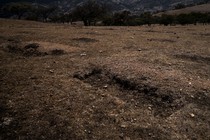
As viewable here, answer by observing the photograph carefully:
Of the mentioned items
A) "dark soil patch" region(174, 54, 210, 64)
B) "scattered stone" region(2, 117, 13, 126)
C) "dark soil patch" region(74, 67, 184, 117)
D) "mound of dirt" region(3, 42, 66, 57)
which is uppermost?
"mound of dirt" region(3, 42, 66, 57)

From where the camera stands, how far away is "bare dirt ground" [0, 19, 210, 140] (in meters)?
6.08

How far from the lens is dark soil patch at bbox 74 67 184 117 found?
698cm

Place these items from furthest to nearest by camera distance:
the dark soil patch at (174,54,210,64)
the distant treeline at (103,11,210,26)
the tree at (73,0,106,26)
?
the tree at (73,0,106,26), the distant treeline at (103,11,210,26), the dark soil patch at (174,54,210,64)

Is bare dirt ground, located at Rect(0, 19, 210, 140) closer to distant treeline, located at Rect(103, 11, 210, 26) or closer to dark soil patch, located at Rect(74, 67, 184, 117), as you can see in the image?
dark soil patch, located at Rect(74, 67, 184, 117)

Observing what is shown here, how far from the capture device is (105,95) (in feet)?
24.7

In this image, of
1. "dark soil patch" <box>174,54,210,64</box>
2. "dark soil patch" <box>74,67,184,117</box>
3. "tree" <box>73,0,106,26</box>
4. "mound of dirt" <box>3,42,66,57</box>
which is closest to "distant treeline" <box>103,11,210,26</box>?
"tree" <box>73,0,106,26</box>

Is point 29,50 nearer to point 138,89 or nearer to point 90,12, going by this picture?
point 138,89

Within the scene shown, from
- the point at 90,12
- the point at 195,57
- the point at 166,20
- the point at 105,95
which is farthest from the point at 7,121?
the point at 90,12

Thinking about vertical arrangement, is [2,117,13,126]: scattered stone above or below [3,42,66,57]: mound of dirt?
below

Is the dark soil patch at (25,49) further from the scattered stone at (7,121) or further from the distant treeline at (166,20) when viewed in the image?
the distant treeline at (166,20)

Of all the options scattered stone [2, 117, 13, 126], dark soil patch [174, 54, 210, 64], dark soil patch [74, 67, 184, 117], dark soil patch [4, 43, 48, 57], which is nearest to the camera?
scattered stone [2, 117, 13, 126]

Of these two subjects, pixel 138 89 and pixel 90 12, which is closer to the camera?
pixel 138 89

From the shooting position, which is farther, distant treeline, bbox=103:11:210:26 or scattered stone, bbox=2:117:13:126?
distant treeline, bbox=103:11:210:26

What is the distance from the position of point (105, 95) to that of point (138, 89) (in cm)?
107
